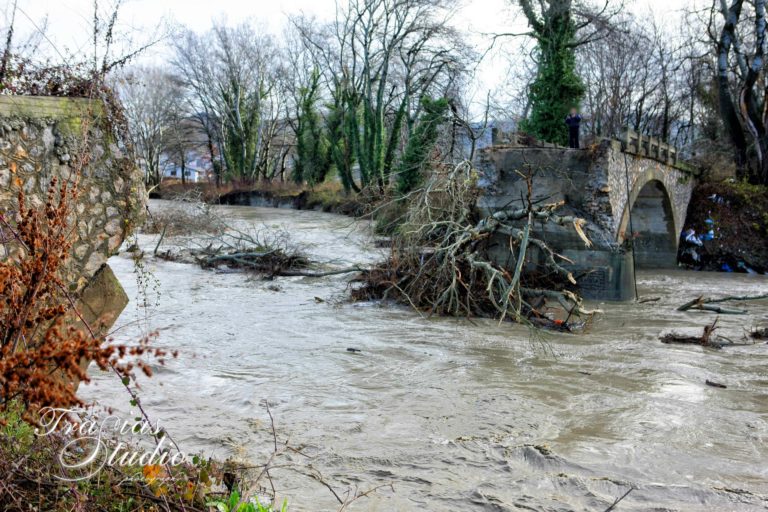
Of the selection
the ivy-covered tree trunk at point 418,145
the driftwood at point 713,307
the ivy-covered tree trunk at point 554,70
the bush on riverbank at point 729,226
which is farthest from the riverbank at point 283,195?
the driftwood at point 713,307

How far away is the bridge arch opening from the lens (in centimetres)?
2470

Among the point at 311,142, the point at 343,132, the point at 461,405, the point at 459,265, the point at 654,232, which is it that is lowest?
the point at 461,405

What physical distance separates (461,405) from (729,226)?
22.3 m

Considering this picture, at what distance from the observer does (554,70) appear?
26.3 meters

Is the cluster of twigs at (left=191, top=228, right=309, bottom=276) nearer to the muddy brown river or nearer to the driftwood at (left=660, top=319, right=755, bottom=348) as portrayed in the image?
the muddy brown river

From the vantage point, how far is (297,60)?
4359 cm

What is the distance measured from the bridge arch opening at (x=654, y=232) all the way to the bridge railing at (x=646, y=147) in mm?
1588

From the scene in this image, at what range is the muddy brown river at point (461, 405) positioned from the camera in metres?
5.52

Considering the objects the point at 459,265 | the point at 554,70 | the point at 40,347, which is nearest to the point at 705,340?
the point at 459,265

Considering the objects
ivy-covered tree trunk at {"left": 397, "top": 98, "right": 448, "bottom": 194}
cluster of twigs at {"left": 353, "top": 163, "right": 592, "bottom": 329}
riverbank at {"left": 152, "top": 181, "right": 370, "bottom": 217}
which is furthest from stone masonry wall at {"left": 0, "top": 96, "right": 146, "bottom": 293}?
riverbank at {"left": 152, "top": 181, "right": 370, "bottom": 217}

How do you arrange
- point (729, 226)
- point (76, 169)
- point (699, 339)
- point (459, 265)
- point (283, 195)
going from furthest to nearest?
point (283, 195), point (729, 226), point (459, 265), point (699, 339), point (76, 169)

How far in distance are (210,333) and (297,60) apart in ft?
115

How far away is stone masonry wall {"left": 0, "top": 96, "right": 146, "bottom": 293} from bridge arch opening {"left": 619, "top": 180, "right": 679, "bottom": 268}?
2151 centimetres

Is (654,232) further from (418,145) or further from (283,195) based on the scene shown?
(283,195)
